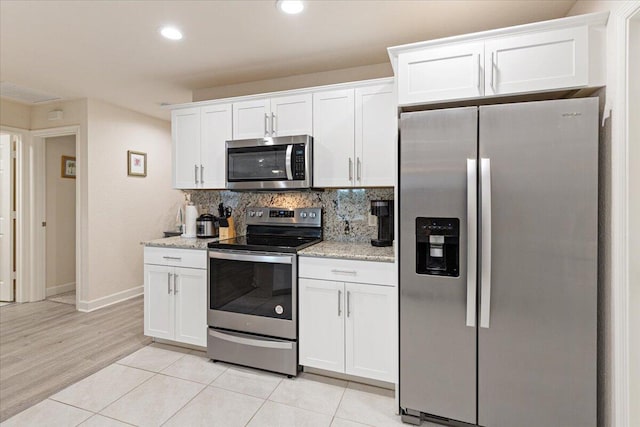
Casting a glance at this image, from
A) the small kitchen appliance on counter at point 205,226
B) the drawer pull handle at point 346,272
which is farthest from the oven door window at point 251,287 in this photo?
the small kitchen appliance on counter at point 205,226

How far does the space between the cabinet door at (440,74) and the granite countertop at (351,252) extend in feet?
3.24

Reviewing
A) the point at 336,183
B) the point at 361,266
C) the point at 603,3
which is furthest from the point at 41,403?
the point at 603,3

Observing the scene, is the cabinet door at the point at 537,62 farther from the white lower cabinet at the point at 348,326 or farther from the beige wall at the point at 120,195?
the beige wall at the point at 120,195

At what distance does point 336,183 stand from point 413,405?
1.60m

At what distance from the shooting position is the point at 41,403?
2162 mm

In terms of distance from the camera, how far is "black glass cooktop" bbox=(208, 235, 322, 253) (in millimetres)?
2506

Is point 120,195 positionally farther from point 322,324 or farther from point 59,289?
point 322,324

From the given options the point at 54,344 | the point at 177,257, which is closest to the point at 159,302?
the point at 177,257

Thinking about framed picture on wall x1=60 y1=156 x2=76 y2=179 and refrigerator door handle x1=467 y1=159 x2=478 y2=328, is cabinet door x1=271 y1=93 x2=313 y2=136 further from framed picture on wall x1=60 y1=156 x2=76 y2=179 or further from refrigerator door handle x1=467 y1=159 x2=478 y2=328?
framed picture on wall x1=60 y1=156 x2=76 y2=179

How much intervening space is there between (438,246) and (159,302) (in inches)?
93.8

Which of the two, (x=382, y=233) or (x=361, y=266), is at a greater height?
(x=382, y=233)

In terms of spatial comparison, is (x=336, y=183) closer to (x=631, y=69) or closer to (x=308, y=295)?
(x=308, y=295)

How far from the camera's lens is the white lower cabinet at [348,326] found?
2256 millimetres

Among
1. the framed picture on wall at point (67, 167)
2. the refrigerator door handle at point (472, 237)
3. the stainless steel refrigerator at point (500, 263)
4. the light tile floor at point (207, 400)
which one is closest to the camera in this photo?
the stainless steel refrigerator at point (500, 263)
